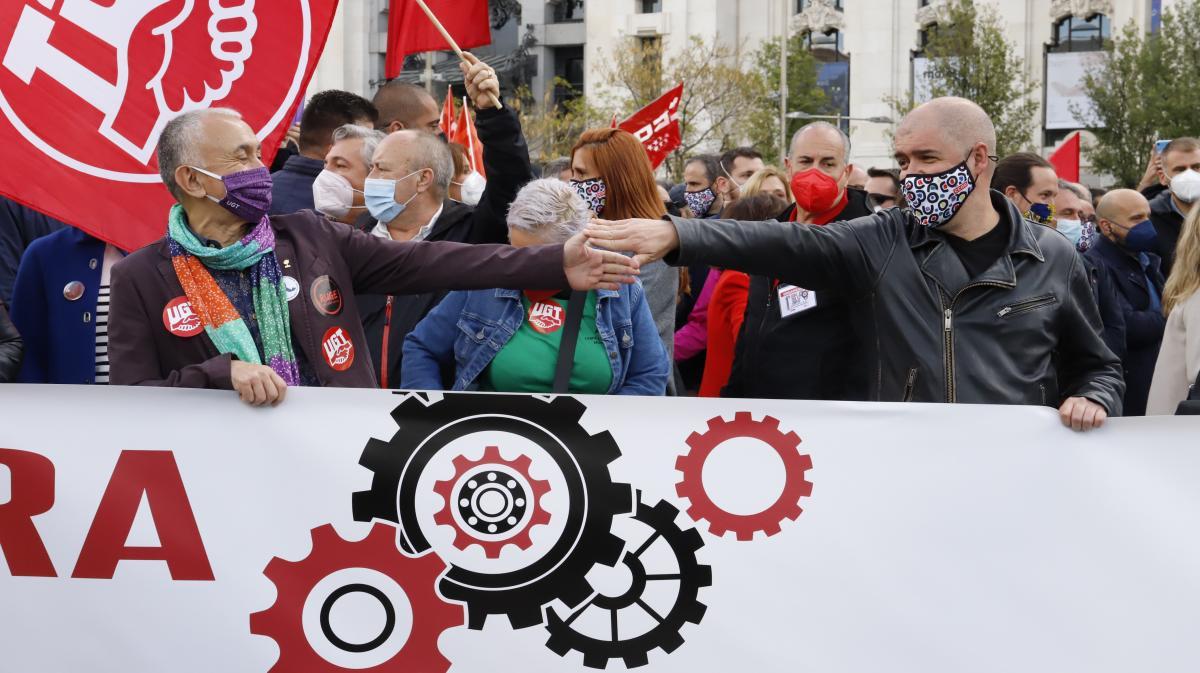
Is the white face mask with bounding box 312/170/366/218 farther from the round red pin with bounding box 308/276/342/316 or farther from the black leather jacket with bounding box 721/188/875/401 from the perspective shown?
the round red pin with bounding box 308/276/342/316

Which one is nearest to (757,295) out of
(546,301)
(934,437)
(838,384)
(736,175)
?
(838,384)

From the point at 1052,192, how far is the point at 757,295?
252 cm

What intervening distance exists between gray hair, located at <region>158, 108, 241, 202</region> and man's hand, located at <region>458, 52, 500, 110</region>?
1067 mm

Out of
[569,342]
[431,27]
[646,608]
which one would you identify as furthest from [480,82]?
[431,27]

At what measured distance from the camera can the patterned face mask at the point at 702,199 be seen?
1009 centimetres

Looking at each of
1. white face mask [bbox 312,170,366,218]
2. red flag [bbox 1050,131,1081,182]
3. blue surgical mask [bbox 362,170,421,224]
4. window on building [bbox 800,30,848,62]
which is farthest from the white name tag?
window on building [bbox 800,30,848,62]

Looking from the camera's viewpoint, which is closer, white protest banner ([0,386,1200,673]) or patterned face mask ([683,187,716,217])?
white protest banner ([0,386,1200,673])

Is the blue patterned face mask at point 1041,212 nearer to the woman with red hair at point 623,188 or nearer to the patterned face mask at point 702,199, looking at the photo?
the woman with red hair at point 623,188

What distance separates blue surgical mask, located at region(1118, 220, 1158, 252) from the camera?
7.56 m

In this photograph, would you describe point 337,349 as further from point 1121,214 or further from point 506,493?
point 1121,214

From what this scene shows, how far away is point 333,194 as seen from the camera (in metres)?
6.25

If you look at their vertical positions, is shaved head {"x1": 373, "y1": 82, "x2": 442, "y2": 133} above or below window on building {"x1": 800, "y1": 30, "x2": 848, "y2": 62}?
below

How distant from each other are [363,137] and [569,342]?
221 centimetres

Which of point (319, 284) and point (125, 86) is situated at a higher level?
point (125, 86)
